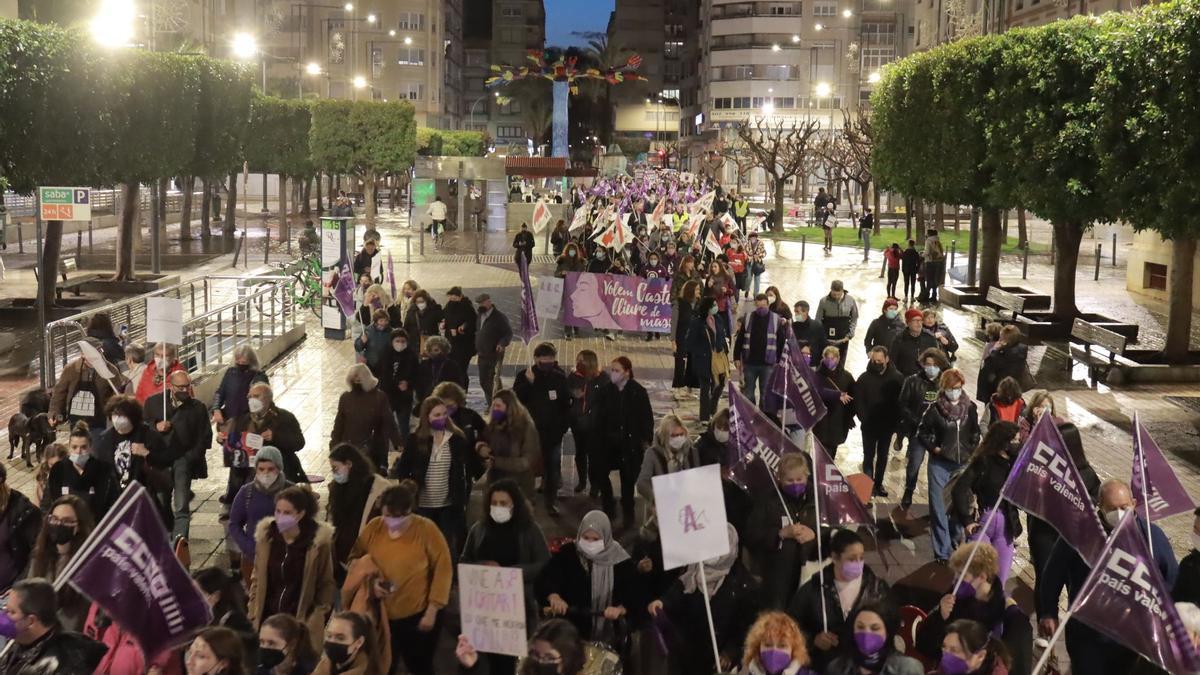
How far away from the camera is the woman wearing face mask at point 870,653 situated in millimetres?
6273

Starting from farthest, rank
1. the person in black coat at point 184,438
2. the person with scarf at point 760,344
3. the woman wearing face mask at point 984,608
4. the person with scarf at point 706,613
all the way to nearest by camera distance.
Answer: the person with scarf at point 760,344 → the person in black coat at point 184,438 → the person with scarf at point 706,613 → the woman wearing face mask at point 984,608

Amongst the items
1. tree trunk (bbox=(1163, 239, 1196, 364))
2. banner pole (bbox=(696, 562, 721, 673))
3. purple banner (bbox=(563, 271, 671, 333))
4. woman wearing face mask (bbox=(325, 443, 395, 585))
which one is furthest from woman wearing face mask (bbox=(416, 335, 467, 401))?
tree trunk (bbox=(1163, 239, 1196, 364))

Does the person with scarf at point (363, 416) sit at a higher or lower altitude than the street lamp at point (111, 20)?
Answer: lower

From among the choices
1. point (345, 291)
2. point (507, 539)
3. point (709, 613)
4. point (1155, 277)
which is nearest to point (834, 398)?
point (507, 539)

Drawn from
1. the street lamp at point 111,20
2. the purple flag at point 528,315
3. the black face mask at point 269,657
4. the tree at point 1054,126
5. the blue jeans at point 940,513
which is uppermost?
the street lamp at point 111,20

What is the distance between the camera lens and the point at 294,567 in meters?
7.44

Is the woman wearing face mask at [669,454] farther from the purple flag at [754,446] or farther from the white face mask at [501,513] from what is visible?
the white face mask at [501,513]

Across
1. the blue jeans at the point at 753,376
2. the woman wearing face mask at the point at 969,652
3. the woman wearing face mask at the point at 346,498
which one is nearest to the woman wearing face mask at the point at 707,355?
the blue jeans at the point at 753,376

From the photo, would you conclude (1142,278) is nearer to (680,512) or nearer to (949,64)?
(949,64)

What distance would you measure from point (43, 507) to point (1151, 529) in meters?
7.11

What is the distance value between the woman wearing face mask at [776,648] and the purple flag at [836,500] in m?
2.12

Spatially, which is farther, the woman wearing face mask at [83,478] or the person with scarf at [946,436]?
the person with scarf at [946,436]

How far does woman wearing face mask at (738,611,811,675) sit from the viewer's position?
19.9 ft

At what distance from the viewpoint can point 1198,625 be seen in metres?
6.46
